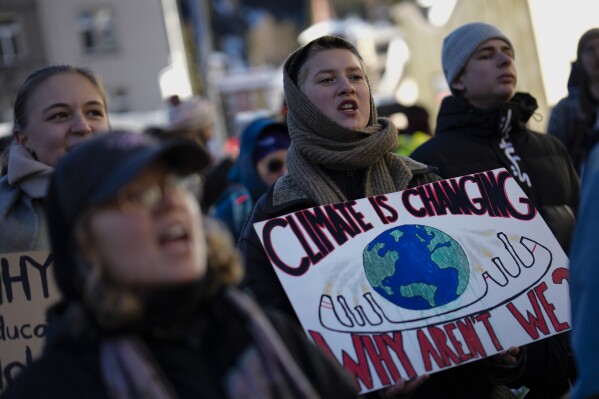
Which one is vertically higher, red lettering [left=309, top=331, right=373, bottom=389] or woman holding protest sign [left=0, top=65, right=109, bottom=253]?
woman holding protest sign [left=0, top=65, right=109, bottom=253]

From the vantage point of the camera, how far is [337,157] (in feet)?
12.5

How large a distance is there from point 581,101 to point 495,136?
1.03m

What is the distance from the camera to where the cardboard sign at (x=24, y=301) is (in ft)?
11.7

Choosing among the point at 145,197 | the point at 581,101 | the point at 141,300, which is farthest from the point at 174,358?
the point at 581,101

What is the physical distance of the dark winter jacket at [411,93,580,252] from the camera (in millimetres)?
4516

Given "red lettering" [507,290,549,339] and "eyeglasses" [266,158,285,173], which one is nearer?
"red lettering" [507,290,549,339]

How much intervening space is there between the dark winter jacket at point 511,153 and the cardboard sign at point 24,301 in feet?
6.05

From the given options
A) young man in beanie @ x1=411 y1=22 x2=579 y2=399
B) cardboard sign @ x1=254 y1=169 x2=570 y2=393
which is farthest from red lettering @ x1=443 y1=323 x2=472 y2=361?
young man in beanie @ x1=411 y1=22 x2=579 y2=399

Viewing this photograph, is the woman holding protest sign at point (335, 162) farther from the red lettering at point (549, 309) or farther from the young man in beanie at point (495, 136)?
the young man in beanie at point (495, 136)

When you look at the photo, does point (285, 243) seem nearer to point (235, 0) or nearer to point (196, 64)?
point (196, 64)

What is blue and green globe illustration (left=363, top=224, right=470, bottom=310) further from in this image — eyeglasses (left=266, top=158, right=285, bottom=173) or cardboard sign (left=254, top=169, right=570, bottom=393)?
eyeglasses (left=266, top=158, right=285, bottom=173)

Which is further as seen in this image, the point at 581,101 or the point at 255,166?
the point at 255,166

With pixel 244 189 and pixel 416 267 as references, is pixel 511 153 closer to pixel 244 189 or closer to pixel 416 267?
pixel 416 267

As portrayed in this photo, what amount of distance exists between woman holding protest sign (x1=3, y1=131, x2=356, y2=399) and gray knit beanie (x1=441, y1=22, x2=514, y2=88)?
2986mm
